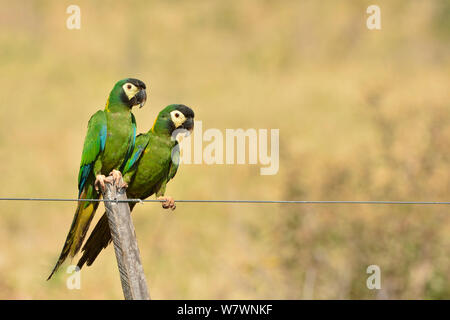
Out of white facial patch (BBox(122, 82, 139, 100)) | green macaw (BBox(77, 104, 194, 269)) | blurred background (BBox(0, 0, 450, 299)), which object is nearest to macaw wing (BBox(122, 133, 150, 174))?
green macaw (BBox(77, 104, 194, 269))

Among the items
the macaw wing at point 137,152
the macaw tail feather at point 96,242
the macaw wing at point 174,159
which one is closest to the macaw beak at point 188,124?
the macaw wing at point 174,159

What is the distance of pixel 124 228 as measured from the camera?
4.55 meters

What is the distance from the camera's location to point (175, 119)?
21.3ft

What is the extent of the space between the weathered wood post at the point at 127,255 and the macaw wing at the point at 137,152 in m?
1.86

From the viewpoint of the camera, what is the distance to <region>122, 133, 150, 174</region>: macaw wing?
255 inches

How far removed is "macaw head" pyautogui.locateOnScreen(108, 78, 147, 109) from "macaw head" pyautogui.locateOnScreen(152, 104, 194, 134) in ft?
0.89

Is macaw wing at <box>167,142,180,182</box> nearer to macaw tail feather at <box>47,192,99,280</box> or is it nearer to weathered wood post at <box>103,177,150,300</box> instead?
macaw tail feather at <box>47,192,99,280</box>

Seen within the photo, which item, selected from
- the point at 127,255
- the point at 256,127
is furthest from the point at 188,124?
the point at 256,127

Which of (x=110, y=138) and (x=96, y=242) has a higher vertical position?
(x=110, y=138)

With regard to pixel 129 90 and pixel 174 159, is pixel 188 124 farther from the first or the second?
pixel 129 90

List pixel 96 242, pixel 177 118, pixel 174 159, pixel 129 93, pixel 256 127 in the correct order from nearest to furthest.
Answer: pixel 96 242 → pixel 129 93 → pixel 177 118 → pixel 174 159 → pixel 256 127

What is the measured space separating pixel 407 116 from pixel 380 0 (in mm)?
14529

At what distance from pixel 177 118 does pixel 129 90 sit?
0.52 metres
